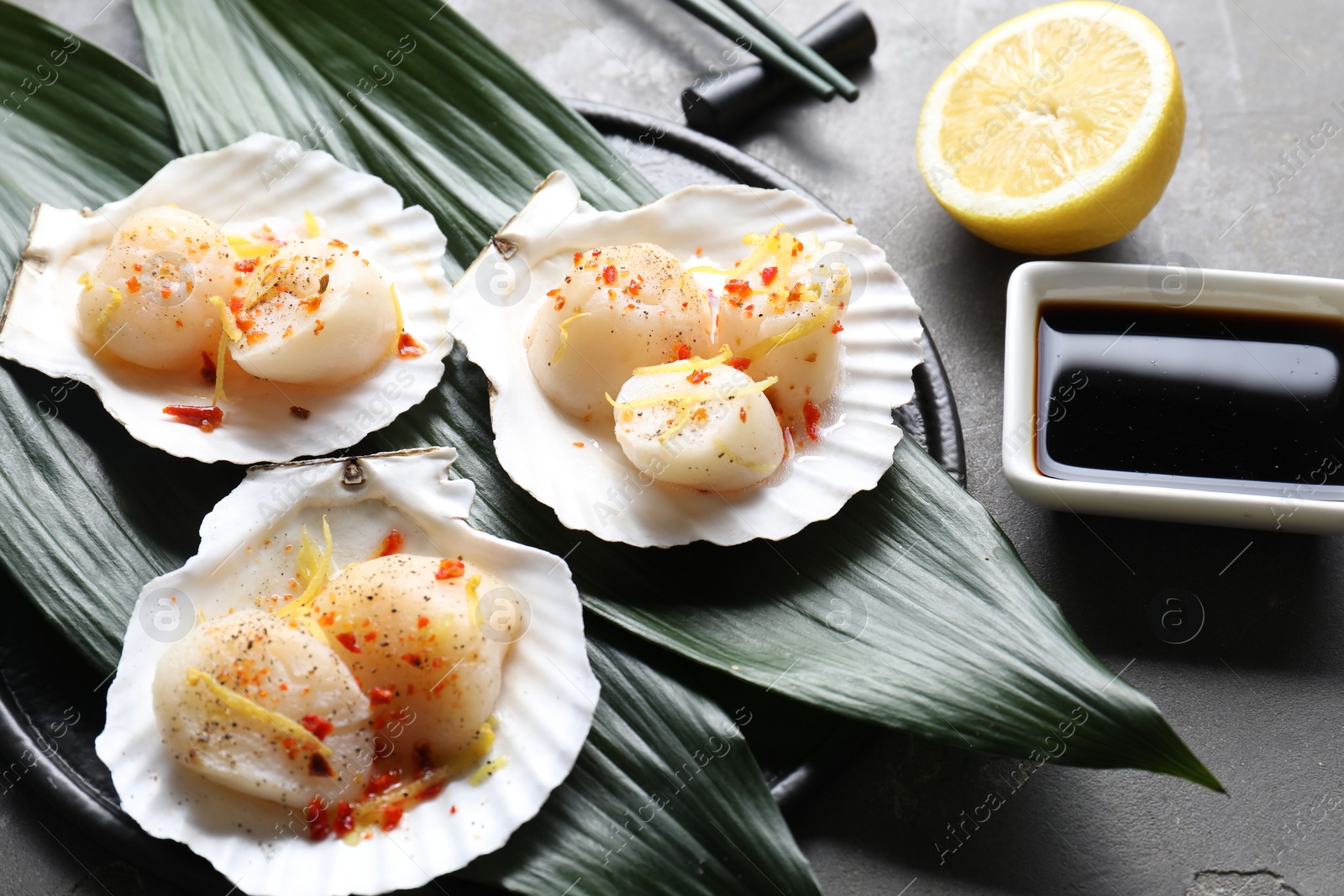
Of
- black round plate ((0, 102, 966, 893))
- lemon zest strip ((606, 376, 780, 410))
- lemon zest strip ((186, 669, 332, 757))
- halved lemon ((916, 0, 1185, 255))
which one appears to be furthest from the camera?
halved lemon ((916, 0, 1185, 255))

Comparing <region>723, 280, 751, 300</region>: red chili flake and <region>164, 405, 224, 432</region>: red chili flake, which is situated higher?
<region>164, 405, 224, 432</region>: red chili flake

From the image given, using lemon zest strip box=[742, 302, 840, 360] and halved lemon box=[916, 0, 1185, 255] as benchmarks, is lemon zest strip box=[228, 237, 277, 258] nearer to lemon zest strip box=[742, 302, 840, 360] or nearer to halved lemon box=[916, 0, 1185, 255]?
lemon zest strip box=[742, 302, 840, 360]

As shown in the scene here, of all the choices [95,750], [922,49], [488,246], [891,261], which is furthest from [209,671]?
[922,49]

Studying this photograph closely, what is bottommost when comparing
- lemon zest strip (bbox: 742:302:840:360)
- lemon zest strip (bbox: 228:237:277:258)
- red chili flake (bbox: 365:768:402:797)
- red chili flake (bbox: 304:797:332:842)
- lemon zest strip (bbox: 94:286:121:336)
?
red chili flake (bbox: 365:768:402:797)

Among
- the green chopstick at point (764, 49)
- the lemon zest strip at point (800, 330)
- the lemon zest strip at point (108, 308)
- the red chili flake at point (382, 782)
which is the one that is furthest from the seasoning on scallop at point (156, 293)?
the green chopstick at point (764, 49)

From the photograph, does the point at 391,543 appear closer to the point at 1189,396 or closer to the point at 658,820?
the point at 658,820

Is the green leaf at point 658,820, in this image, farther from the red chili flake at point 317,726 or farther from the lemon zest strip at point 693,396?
the lemon zest strip at point 693,396

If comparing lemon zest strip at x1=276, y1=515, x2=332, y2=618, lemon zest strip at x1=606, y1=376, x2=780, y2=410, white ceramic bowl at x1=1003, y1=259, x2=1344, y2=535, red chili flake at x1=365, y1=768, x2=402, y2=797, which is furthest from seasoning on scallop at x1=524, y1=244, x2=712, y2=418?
red chili flake at x1=365, y1=768, x2=402, y2=797
